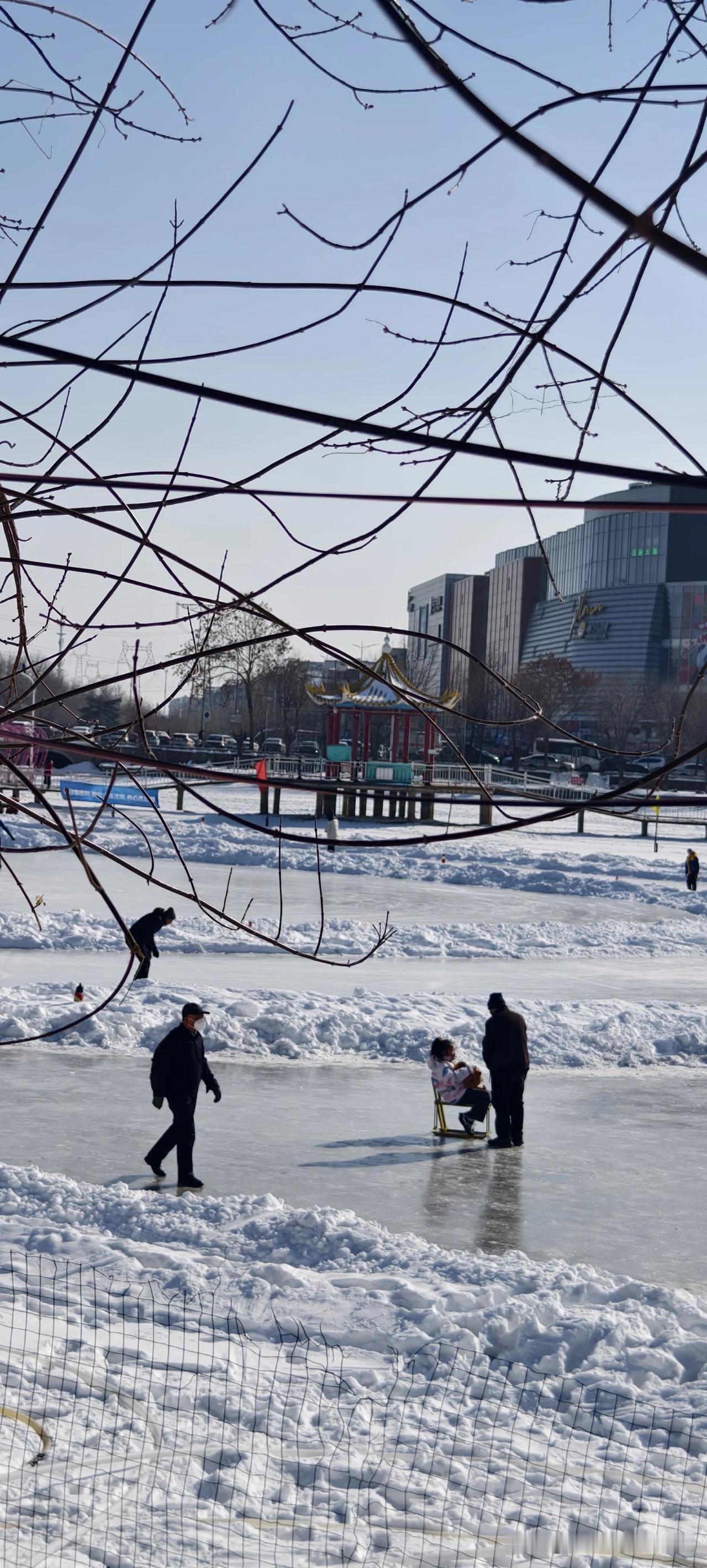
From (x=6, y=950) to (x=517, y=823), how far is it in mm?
18049

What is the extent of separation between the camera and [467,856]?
111 ft

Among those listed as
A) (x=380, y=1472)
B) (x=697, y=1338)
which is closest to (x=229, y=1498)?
(x=380, y=1472)

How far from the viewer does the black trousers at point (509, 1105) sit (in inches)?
392

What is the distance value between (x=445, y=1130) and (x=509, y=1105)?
22.9 inches

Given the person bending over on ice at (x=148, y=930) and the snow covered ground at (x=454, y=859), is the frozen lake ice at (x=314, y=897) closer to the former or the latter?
the snow covered ground at (x=454, y=859)

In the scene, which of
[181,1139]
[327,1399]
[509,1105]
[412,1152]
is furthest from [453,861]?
[327,1399]

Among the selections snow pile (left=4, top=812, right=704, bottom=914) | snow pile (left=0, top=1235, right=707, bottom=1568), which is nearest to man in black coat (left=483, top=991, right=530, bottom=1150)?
snow pile (left=0, top=1235, right=707, bottom=1568)

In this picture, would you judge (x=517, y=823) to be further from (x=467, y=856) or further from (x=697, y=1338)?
(x=467, y=856)

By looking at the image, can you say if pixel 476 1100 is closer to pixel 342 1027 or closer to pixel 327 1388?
pixel 342 1027

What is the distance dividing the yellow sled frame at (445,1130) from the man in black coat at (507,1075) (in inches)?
4.3

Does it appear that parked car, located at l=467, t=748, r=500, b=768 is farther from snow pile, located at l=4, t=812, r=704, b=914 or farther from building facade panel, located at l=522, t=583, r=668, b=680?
building facade panel, located at l=522, t=583, r=668, b=680

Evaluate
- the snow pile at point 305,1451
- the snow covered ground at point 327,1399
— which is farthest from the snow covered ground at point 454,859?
the snow pile at point 305,1451

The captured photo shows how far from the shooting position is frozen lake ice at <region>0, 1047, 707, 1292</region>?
7.96m

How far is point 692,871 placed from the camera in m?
29.2
